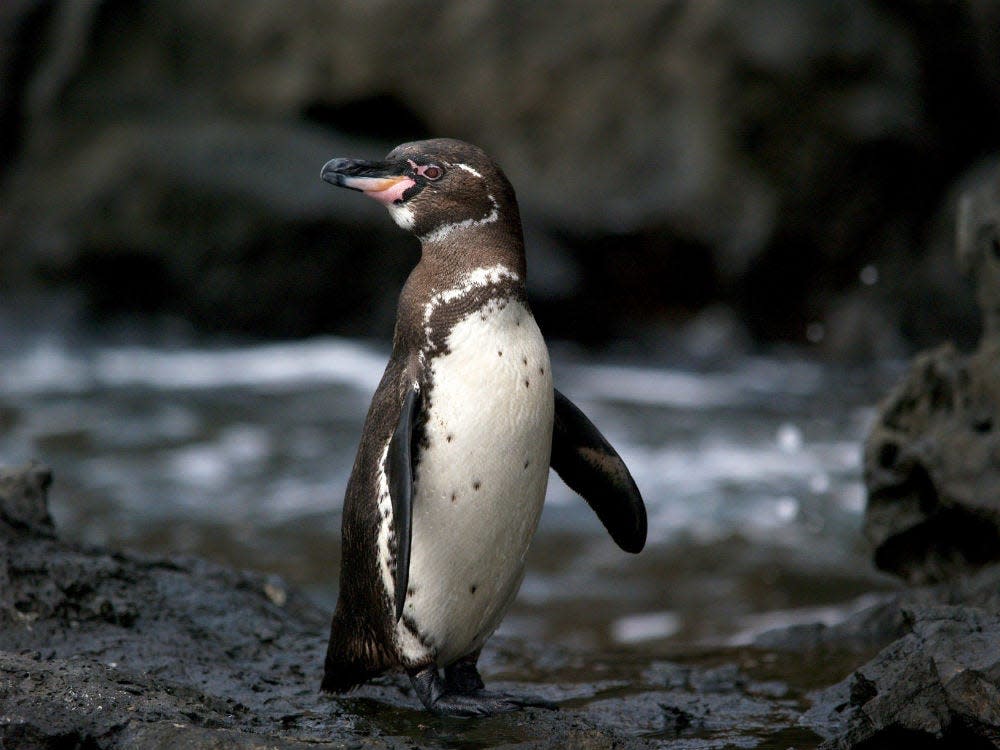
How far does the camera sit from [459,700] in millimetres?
3416

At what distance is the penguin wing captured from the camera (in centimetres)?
380

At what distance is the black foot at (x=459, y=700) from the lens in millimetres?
3369

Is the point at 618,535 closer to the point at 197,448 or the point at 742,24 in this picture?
the point at 197,448

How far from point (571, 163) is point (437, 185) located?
9.93 meters

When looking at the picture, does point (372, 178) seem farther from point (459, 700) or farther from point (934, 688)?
point (934, 688)

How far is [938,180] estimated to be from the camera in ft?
43.5

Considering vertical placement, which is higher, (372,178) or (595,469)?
(372,178)

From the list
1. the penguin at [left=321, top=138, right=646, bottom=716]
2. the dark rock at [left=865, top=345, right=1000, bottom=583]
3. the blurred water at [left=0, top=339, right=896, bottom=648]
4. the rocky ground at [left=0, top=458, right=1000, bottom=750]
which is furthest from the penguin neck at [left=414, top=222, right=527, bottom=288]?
the blurred water at [left=0, top=339, right=896, bottom=648]

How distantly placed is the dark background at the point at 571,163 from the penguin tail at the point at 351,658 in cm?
962

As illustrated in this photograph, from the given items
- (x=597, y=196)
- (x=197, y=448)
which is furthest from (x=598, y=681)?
(x=597, y=196)

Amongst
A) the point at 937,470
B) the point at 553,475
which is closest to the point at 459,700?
the point at 937,470

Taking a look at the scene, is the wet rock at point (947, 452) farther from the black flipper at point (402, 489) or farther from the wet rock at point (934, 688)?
the black flipper at point (402, 489)

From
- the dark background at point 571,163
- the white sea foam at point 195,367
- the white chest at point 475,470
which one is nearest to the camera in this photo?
the white chest at point 475,470

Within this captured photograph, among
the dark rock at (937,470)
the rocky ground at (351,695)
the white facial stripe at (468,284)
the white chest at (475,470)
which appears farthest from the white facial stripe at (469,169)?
the dark rock at (937,470)
